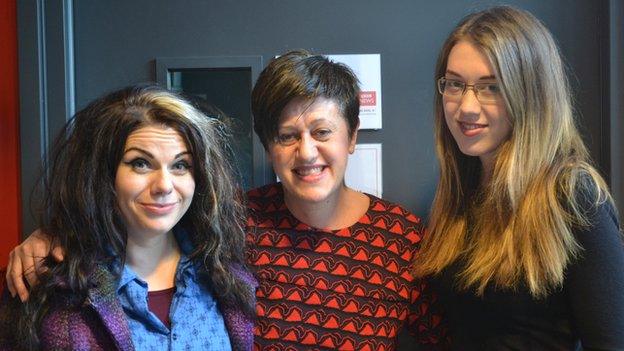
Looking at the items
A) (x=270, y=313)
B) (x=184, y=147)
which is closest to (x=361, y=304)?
(x=270, y=313)

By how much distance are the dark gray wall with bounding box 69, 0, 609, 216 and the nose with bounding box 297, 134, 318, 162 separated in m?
0.45

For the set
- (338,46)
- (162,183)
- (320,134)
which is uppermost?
(338,46)

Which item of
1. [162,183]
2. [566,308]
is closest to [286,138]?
[162,183]

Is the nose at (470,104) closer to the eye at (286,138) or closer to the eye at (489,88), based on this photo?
the eye at (489,88)

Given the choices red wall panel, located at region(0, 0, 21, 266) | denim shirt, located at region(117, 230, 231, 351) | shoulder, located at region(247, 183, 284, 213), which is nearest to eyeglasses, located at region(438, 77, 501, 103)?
shoulder, located at region(247, 183, 284, 213)

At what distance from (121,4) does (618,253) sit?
1549 millimetres

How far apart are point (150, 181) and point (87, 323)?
0.33 m

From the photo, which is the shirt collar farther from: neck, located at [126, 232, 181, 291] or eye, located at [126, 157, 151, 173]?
eye, located at [126, 157, 151, 173]

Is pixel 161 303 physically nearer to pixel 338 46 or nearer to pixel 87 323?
pixel 87 323

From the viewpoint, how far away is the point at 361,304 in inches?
57.3

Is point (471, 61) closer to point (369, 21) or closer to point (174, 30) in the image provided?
point (369, 21)

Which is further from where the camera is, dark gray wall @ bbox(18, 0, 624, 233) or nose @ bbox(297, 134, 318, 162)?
dark gray wall @ bbox(18, 0, 624, 233)

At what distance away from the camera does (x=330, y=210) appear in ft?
5.04

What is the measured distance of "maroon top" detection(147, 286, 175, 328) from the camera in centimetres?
129
